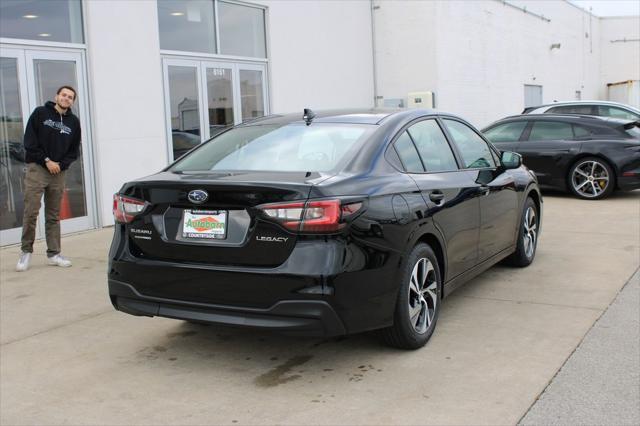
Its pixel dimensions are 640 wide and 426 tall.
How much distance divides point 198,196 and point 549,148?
9.15m

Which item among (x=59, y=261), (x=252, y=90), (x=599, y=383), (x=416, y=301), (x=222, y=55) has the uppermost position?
(x=222, y=55)

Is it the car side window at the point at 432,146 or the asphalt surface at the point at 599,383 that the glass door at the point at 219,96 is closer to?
the car side window at the point at 432,146

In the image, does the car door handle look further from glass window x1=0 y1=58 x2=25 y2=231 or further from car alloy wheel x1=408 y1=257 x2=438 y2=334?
glass window x1=0 y1=58 x2=25 y2=231

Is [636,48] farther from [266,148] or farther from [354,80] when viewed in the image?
[266,148]

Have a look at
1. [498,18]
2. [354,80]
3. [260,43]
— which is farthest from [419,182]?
[498,18]

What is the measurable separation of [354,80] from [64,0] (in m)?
7.86

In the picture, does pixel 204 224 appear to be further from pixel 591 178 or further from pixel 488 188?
pixel 591 178

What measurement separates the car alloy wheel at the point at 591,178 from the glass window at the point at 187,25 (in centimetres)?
652

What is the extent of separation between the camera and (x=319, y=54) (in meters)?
14.2

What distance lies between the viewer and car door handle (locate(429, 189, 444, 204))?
460 centimetres

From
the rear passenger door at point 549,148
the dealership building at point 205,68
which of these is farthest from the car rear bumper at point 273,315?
the rear passenger door at point 549,148

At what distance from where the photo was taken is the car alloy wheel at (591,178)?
11.3 metres

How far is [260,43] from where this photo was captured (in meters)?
12.8

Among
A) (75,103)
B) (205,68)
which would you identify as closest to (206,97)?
(205,68)
